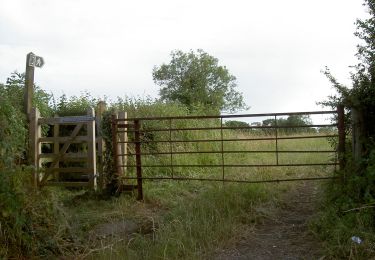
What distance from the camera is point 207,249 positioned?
5484mm

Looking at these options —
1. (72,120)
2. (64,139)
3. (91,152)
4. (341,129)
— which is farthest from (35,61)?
(341,129)

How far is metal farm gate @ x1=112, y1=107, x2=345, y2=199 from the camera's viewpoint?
25.7ft

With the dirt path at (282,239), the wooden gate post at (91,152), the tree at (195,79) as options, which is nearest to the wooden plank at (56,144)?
the wooden gate post at (91,152)

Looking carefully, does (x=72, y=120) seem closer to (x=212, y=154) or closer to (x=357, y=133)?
(x=212, y=154)

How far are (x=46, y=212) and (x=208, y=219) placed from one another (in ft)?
7.55

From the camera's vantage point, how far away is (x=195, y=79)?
167ft

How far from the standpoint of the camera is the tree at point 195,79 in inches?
1969

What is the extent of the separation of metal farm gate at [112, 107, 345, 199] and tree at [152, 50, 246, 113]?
1284 inches

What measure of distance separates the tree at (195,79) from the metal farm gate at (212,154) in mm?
32616

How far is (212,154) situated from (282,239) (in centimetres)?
779

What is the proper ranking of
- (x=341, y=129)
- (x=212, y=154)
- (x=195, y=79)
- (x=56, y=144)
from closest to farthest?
(x=341, y=129) < (x=56, y=144) < (x=212, y=154) < (x=195, y=79)

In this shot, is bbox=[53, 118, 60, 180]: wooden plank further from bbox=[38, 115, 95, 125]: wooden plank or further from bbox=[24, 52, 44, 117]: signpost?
bbox=[24, 52, 44, 117]: signpost

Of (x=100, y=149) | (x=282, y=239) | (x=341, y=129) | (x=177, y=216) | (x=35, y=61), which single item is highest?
(x=35, y=61)

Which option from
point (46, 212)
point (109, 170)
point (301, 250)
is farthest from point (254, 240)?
point (109, 170)
